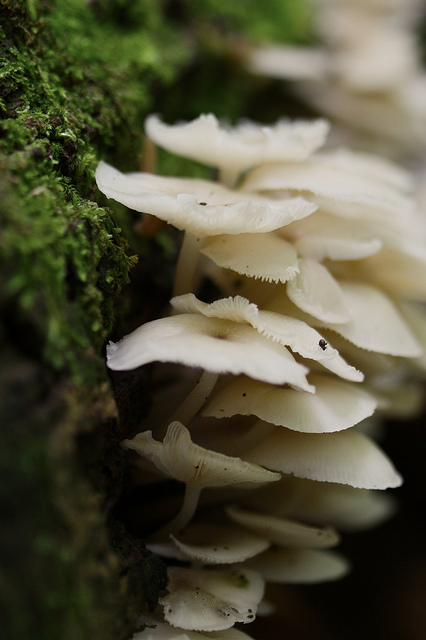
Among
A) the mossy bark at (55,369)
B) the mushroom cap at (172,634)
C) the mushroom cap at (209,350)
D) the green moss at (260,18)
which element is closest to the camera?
the mossy bark at (55,369)

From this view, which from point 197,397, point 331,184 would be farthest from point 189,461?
point 331,184

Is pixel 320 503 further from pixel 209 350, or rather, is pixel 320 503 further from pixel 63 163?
pixel 63 163

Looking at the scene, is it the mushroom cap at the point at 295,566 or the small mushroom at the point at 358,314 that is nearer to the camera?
the small mushroom at the point at 358,314

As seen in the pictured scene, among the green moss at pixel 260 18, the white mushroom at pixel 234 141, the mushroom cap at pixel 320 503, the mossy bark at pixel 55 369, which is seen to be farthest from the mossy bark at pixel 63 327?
the green moss at pixel 260 18

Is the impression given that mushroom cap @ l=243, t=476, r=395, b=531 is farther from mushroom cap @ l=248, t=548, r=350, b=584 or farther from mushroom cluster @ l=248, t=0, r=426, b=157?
mushroom cluster @ l=248, t=0, r=426, b=157

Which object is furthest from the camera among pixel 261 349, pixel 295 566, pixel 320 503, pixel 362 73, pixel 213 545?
pixel 362 73

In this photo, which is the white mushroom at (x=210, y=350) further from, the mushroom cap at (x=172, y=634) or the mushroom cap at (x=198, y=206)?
the mushroom cap at (x=172, y=634)

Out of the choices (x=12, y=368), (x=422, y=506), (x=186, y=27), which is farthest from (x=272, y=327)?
(x=422, y=506)

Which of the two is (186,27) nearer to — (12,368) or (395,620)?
(12,368)
